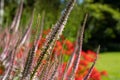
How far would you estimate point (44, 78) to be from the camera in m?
2.21

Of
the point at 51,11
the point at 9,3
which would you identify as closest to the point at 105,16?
the point at 9,3

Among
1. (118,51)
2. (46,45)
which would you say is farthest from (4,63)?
(118,51)

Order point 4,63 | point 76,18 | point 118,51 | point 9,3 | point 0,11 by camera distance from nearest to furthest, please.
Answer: point 4,63
point 76,18
point 0,11
point 9,3
point 118,51

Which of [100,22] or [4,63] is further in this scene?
[100,22]

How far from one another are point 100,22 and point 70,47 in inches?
830

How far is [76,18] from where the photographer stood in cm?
1479

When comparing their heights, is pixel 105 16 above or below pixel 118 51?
above

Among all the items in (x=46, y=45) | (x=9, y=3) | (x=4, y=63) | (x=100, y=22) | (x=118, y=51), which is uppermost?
(x=46, y=45)

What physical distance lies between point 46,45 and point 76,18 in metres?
13.0

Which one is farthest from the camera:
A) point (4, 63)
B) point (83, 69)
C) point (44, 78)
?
point (83, 69)

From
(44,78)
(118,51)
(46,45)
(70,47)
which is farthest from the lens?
(118,51)

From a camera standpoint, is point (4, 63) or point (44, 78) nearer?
point (44, 78)

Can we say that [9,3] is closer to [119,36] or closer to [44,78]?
[119,36]

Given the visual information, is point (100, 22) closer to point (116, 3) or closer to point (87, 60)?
point (116, 3)
